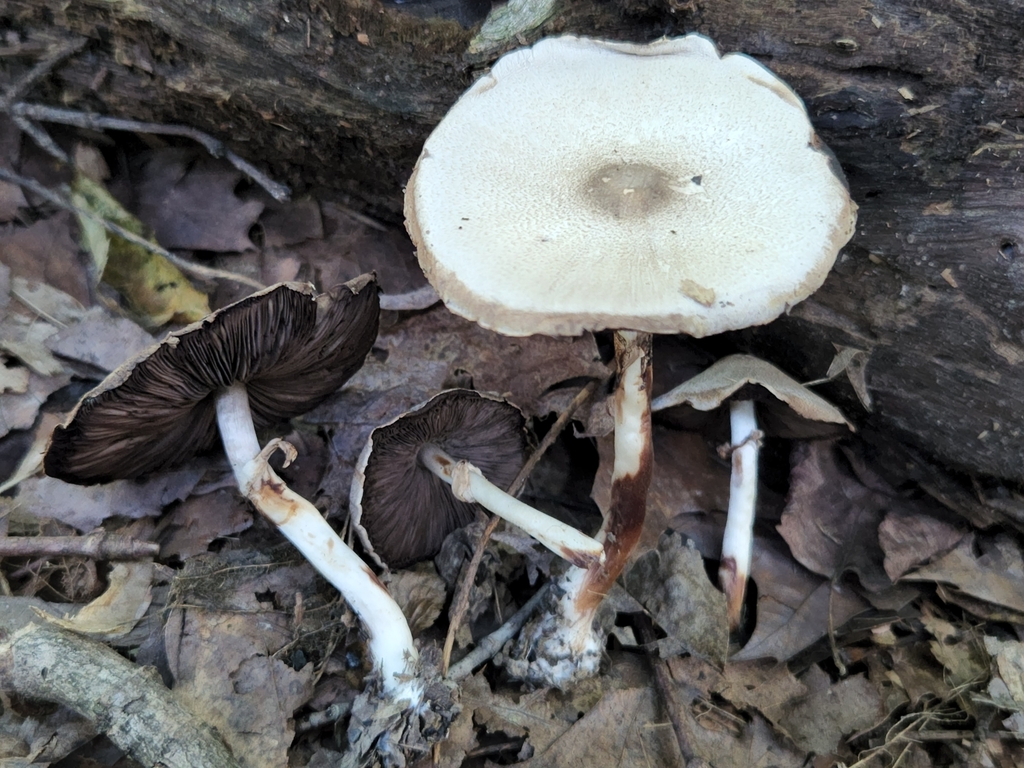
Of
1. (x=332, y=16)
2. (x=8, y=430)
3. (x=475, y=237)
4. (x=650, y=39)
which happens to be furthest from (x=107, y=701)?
(x=650, y=39)

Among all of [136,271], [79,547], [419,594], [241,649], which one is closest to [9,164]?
[136,271]

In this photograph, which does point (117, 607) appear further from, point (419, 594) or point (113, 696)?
point (419, 594)

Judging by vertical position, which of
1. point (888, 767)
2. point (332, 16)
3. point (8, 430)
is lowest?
A: point (888, 767)

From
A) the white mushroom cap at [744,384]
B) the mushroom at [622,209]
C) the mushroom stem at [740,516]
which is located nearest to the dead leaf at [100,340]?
the mushroom at [622,209]

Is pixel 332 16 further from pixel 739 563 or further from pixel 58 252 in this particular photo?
pixel 739 563

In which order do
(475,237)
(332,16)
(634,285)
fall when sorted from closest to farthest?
1. (634,285)
2. (475,237)
3. (332,16)

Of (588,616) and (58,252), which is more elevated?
(58,252)
